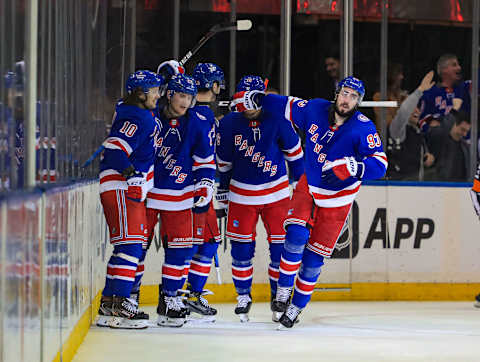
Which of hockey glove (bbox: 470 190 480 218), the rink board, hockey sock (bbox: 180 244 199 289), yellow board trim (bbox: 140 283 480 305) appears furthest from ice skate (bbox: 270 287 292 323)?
hockey glove (bbox: 470 190 480 218)

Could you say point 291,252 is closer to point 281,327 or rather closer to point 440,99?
point 281,327

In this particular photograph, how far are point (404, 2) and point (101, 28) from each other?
3263mm

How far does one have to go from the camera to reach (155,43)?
7.34 metres

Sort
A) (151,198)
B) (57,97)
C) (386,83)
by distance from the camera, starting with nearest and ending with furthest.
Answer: (57,97)
(151,198)
(386,83)

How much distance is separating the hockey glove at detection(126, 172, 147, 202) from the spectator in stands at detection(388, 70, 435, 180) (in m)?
3.20

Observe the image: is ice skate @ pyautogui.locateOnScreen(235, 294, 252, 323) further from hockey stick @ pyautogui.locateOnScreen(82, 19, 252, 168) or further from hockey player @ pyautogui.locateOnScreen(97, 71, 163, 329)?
hockey stick @ pyautogui.locateOnScreen(82, 19, 252, 168)

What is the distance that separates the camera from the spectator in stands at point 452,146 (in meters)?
8.05

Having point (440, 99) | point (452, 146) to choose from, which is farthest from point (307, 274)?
point (440, 99)

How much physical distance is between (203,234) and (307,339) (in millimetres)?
988

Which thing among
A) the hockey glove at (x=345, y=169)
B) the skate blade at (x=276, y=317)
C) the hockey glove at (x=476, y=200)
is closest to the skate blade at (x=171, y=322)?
the skate blade at (x=276, y=317)

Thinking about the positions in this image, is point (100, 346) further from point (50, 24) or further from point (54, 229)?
point (50, 24)

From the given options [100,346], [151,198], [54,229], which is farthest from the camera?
[151,198]

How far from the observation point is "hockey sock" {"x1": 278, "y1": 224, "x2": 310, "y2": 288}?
18.0 ft

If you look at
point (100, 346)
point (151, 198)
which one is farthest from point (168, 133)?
point (100, 346)
